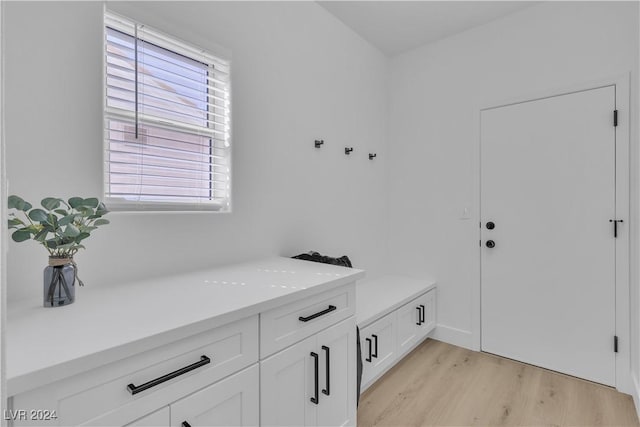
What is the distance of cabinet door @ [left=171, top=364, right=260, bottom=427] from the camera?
90cm

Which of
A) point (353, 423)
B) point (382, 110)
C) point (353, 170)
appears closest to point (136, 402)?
point (353, 423)

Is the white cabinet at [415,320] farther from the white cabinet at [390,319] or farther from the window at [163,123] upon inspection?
the window at [163,123]

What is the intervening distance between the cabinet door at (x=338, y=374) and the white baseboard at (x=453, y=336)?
153 cm

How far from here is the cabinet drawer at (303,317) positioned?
1121mm

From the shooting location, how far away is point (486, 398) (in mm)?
1986

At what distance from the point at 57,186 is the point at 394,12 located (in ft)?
8.02

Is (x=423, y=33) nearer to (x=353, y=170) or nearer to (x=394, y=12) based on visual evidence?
(x=394, y=12)

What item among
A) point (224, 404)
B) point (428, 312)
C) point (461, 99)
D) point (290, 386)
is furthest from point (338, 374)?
point (461, 99)

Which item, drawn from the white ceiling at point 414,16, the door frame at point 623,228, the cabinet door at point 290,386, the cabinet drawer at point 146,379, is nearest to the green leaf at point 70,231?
the cabinet drawer at point 146,379

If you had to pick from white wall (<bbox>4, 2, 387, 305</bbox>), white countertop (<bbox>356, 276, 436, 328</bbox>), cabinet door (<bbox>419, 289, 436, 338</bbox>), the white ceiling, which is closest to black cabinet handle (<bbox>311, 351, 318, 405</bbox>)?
white countertop (<bbox>356, 276, 436, 328</bbox>)

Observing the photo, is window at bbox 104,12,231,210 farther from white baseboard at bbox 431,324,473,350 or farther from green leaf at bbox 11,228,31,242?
white baseboard at bbox 431,324,473,350

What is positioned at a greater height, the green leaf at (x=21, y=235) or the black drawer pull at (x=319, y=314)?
the green leaf at (x=21, y=235)

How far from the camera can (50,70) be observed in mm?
1179

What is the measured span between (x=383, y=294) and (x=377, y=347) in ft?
1.60
